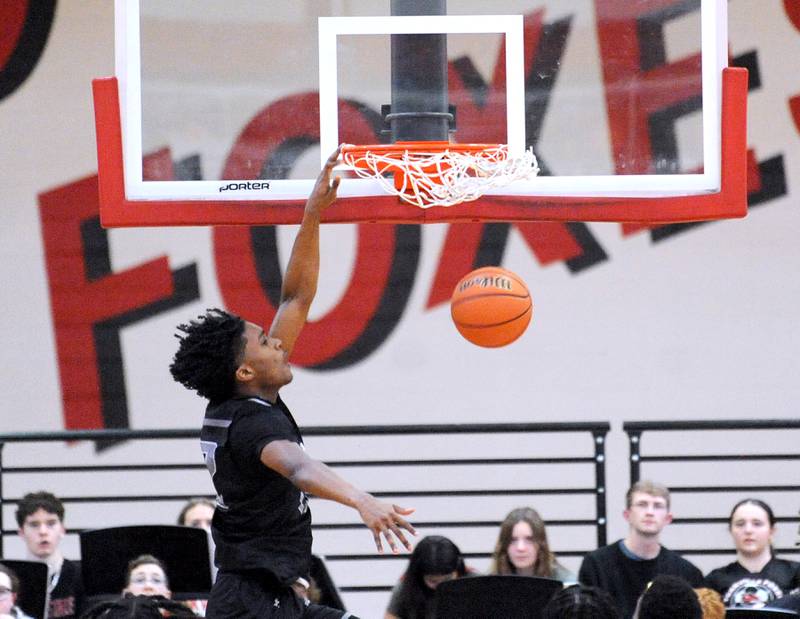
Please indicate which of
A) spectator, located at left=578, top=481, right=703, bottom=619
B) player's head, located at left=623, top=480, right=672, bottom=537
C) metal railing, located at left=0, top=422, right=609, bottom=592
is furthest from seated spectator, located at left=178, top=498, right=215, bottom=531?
player's head, located at left=623, top=480, right=672, bottom=537

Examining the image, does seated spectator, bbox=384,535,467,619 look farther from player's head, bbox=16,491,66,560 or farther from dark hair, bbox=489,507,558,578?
player's head, bbox=16,491,66,560

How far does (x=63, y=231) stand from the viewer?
880 cm

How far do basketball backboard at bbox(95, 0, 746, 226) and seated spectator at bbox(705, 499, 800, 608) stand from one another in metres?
1.82

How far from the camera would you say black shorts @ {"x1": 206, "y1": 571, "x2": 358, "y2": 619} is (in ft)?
14.0

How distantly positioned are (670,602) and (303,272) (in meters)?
Answer: 1.60

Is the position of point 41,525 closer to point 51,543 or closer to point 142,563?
point 51,543

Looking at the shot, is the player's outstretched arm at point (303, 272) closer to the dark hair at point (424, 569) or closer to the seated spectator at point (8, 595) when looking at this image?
the seated spectator at point (8, 595)

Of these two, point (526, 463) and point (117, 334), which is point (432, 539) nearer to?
point (526, 463)

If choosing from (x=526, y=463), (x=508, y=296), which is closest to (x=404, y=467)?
(x=526, y=463)

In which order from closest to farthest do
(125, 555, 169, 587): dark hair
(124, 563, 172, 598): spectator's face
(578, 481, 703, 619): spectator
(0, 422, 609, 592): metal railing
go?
(124, 563, 172, 598): spectator's face, (125, 555, 169, 587): dark hair, (578, 481, 703, 619): spectator, (0, 422, 609, 592): metal railing

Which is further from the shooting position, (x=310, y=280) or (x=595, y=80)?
(x=595, y=80)

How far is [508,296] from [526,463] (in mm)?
2708

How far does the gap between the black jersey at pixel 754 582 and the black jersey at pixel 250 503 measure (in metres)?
3.02

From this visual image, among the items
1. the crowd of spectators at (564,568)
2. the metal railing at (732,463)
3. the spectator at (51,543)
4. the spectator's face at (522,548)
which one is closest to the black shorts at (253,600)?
the crowd of spectators at (564,568)
